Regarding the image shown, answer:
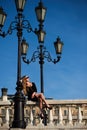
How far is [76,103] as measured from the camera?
2341 cm

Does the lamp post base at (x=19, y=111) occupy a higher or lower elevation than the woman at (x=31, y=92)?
lower

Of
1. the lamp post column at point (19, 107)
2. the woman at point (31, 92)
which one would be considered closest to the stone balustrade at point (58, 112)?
the woman at point (31, 92)

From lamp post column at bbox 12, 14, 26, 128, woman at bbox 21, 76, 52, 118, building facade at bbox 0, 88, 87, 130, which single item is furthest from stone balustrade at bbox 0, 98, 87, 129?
lamp post column at bbox 12, 14, 26, 128

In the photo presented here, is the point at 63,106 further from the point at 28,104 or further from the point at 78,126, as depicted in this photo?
the point at 78,126

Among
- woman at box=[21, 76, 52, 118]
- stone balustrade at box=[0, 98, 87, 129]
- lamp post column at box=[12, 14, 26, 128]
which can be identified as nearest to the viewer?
lamp post column at box=[12, 14, 26, 128]

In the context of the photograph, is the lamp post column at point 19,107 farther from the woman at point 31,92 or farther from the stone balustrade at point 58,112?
the stone balustrade at point 58,112

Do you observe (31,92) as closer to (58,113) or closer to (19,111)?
(19,111)

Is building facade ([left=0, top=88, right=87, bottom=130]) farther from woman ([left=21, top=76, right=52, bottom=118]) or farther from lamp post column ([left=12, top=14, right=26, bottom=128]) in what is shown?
lamp post column ([left=12, top=14, right=26, bottom=128])

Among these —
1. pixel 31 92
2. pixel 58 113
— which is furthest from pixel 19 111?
pixel 58 113

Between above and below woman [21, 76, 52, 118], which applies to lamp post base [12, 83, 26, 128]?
below

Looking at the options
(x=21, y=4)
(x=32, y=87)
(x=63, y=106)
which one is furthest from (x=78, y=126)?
(x=63, y=106)

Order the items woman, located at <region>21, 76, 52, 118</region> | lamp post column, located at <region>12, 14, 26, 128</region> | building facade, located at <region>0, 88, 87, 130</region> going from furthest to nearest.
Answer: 1. building facade, located at <region>0, 88, 87, 130</region>
2. woman, located at <region>21, 76, 52, 118</region>
3. lamp post column, located at <region>12, 14, 26, 128</region>

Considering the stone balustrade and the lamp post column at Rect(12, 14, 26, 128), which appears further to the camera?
the stone balustrade

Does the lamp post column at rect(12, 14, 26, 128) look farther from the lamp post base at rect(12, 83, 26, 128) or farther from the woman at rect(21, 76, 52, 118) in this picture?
the woman at rect(21, 76, 52, 118)
